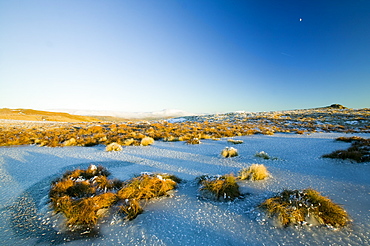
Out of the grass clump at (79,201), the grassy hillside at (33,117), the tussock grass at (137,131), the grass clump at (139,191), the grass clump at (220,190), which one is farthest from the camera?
the grassy hillside at (33,117)

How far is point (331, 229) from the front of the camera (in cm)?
260

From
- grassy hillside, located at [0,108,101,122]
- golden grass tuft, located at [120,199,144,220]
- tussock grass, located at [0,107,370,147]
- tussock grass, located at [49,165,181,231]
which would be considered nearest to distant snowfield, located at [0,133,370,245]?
golden grass tuft, located at [120,199,144,220]

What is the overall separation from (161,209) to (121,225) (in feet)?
2.59

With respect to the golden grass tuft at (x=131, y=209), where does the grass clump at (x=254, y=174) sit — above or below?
above

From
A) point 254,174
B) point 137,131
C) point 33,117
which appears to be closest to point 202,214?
point 254,174

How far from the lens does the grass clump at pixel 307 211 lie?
2.75m

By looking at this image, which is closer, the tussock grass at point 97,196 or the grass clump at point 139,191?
the tussock grass at point 97,196

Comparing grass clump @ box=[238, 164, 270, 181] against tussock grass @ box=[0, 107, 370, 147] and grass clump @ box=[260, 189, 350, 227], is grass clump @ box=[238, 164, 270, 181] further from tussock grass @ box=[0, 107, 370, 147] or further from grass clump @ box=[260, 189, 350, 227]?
tussock grass @ box=[0, 107, 370, 147]

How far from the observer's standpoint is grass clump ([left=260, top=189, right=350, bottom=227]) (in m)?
2.75

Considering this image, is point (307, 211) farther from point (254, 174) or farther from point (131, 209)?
point (131, 209)

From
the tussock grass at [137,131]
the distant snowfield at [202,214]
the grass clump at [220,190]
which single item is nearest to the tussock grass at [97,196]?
the distant snowfield at [202,214]

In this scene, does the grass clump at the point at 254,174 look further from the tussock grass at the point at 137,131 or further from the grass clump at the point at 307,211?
the tussock grass at the point at 137,131

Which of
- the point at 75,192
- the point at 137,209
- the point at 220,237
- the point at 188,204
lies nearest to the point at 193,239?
the point at 220,237

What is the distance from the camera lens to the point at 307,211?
113 inches
